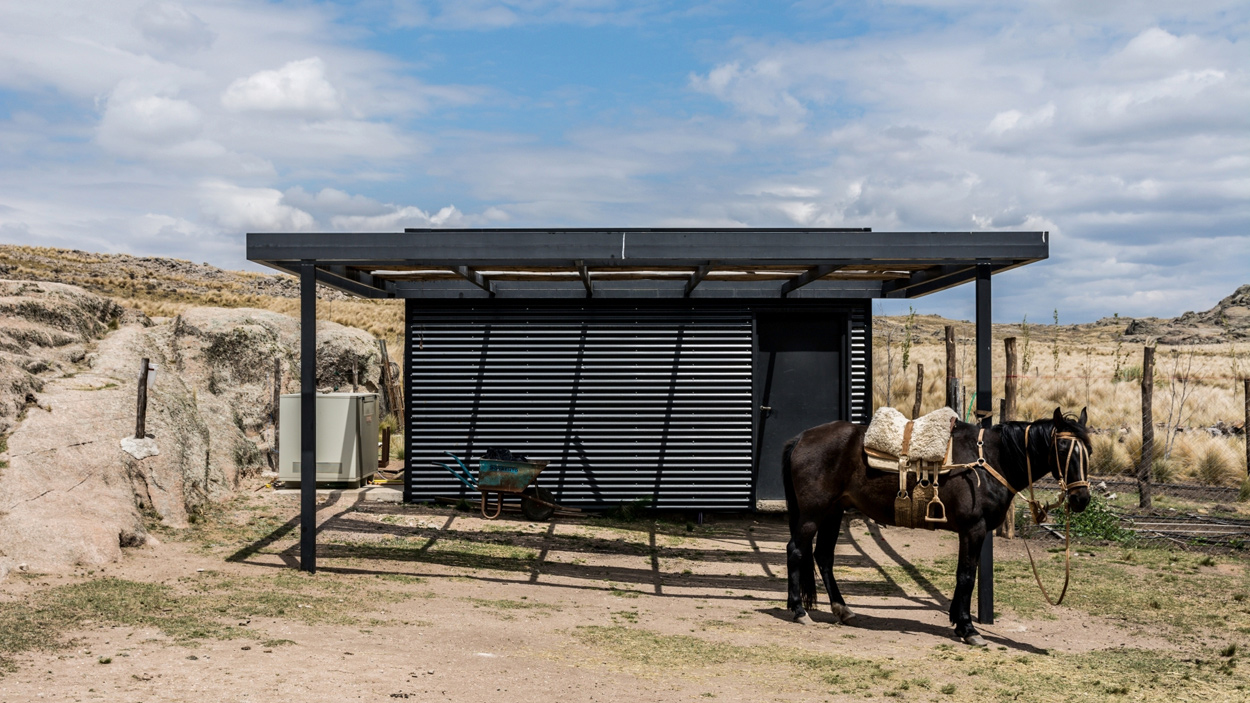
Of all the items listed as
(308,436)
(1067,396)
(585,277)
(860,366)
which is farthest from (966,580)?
(1067,396)

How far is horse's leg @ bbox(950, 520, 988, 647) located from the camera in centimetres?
692

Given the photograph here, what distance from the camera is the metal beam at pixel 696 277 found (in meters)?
9.22

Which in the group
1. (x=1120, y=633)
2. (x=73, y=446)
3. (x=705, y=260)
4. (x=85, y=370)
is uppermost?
(x=705, y=260)

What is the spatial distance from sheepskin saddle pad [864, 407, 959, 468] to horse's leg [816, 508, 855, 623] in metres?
0.75

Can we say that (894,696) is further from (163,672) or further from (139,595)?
(139,595)

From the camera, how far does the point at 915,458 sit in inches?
277

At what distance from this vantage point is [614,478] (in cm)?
1196

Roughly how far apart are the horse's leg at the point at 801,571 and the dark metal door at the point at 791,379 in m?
4.59

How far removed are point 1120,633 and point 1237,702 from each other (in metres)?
1.68

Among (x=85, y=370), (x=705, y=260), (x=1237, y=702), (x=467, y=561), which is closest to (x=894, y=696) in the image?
(x=1237, y=702)

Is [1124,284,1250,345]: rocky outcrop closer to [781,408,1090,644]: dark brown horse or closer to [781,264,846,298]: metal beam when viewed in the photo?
[781,264,846,298]: metal beam

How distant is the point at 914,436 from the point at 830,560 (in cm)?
127

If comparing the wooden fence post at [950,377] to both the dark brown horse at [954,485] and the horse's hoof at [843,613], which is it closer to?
the dark brown horse at [954,485]

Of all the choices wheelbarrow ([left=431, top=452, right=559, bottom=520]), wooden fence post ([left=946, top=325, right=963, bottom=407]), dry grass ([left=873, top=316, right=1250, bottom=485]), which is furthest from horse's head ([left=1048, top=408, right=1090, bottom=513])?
dry grass ([left=873, top=316, right=1250, bottom=485])
